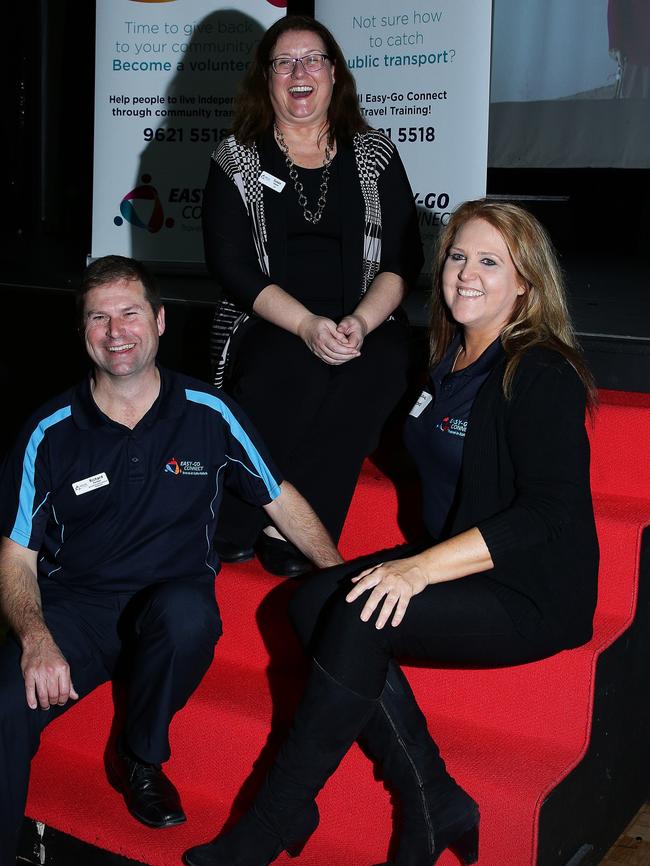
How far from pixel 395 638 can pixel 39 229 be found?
647 centimetres

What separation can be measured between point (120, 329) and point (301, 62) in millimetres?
790

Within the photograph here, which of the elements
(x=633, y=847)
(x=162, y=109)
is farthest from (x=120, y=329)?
(x=162, y=109)

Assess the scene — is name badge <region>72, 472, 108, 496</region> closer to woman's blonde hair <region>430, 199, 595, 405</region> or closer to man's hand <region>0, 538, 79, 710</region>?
man's hand <region>0, 538, 79, 710</region>

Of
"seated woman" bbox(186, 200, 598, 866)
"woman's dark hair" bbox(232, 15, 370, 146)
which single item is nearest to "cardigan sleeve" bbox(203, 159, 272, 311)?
"woman's dark hair" bbox(232, 15, 370, 146)

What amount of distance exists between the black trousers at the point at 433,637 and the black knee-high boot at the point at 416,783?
0.25 ft

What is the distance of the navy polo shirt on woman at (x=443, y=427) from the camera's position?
1.93 meters

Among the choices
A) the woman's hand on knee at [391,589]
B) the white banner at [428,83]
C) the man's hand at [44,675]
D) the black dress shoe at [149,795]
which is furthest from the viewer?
the white banner at [428,83]

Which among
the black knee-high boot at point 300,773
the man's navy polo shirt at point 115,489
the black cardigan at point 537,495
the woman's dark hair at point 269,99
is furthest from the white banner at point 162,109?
the black knee-high boot at point 300,773

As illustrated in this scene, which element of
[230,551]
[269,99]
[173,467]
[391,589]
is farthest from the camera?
[269,99]

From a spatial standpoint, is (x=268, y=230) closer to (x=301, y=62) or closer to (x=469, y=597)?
(x=301, y=62)

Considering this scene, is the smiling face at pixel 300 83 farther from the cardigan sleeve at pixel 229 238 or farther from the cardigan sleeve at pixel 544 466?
the cardigan sleeve at pixel 544 466

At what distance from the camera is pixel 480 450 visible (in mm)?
1830

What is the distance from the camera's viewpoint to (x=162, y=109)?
4074 mm

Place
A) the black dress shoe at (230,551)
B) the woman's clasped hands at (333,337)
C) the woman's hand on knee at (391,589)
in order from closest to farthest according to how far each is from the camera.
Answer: the woman's hand on knee at (391,589)
the woman's clasped hands at (333,337)
the black dress shoe at (230,551)
